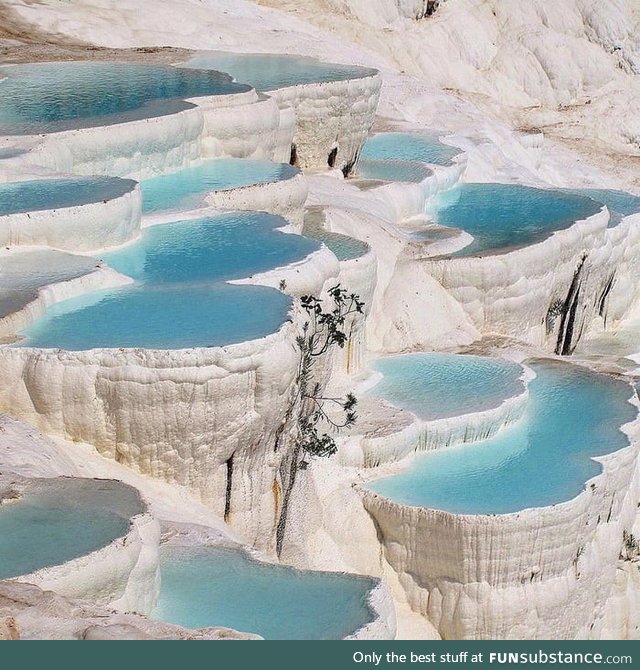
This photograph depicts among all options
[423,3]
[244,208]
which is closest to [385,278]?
[244,208]

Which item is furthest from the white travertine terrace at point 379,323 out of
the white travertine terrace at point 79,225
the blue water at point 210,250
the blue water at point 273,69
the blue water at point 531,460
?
the white travertine terrace at point 79,225

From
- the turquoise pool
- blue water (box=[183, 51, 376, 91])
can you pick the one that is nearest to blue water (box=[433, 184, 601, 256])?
the turquoise pool

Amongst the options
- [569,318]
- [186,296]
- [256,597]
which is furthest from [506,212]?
[256,597]

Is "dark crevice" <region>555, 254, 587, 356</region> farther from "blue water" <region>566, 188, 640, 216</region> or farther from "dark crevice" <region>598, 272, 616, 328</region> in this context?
"blue water" <region>566, 188, 640, 216</region>

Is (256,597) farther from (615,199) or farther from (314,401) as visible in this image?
(615,199)

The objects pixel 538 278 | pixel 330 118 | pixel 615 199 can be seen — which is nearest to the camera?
pixel 538 278

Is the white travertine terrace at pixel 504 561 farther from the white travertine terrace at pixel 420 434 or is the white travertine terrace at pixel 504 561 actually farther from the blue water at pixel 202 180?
the blue water at pixel 202 180
